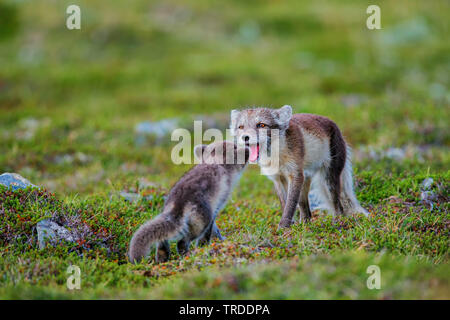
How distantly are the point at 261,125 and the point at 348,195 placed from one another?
6.60ft

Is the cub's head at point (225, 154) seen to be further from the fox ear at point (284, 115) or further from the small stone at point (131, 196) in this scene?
the small stone at point (131, 196)

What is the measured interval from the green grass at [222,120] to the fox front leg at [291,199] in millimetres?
340

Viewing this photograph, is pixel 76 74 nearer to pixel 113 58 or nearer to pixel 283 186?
pixel 113 58

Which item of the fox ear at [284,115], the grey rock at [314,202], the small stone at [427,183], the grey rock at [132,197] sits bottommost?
the grey rock at [314,202]

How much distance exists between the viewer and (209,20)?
26.4m

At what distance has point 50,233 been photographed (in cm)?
666

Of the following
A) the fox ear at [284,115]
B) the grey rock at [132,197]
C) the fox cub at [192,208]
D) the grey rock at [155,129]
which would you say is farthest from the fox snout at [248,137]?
the grey rock at [155,129]

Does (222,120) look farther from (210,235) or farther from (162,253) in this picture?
(162,253)

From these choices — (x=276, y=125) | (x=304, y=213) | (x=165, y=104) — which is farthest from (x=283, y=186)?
(x=165, y=104)

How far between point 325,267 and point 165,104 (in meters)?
13.1

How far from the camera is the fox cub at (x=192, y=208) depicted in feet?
20.0

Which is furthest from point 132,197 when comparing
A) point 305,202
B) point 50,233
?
point 305,202

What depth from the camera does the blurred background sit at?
39.4ft
